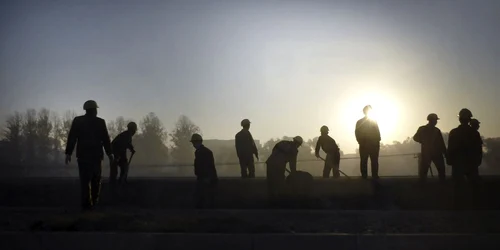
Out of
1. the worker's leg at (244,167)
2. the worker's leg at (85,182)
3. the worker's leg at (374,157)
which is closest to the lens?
the worker's leg at (85,182)

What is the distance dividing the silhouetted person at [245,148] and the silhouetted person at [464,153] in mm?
5614

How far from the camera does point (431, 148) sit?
14094mm

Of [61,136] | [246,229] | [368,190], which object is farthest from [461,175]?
[61,136]

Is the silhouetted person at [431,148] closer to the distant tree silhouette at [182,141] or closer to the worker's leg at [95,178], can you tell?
the worker's leg at [95,178]

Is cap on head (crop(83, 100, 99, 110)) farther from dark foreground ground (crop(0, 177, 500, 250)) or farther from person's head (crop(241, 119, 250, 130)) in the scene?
person's head (crop(241, 119, 250, 130))

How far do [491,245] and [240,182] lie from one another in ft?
23.3

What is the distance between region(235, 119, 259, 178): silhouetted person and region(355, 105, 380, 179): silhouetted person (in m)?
3.23

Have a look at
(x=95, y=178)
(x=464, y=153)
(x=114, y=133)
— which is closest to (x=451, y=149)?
(x=464, y=153)

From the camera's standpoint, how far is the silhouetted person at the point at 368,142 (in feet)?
48.6

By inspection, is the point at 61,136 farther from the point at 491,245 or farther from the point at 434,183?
the point at 491,245

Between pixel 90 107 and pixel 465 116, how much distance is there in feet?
27.1

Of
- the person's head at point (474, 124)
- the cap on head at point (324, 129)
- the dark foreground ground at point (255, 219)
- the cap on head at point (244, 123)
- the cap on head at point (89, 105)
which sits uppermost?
the cap on head at point (89, 105)

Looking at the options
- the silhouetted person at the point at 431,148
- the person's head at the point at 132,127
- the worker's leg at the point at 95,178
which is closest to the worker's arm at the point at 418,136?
the silhouetted person at the point at 431,148

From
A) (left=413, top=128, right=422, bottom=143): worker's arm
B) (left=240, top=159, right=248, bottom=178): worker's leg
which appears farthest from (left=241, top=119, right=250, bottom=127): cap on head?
(left=413, top=128, right=422, bottom=143): worker's arm
